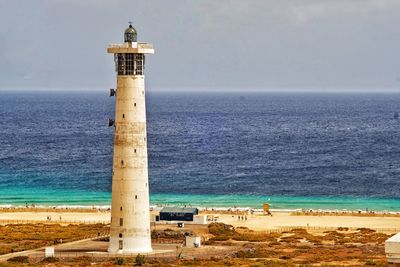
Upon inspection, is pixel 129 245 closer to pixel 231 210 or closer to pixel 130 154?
pixel 130 154

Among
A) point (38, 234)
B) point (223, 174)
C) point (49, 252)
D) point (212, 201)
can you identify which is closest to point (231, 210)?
point (212, 201)

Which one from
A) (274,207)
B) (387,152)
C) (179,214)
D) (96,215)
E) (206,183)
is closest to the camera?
(179,214)

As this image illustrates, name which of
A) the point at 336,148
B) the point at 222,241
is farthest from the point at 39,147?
the point at 222,241

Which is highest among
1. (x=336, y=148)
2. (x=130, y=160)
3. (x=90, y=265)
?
(x=336, y=148)

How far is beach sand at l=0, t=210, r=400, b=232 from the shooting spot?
3369 inches

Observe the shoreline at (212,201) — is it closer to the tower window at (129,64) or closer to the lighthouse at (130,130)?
the lighthouse at (130,130)

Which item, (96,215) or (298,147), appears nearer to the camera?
(96,215)

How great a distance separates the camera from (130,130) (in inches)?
2283

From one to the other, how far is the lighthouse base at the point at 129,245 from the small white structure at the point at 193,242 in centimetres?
479

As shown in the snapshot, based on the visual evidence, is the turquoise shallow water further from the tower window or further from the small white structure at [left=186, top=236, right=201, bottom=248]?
the tower window

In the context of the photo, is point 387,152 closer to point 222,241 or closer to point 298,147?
point 298,147

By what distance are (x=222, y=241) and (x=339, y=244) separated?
7.84 metres

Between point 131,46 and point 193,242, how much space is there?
13640 mm

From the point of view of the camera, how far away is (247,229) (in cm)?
8131
